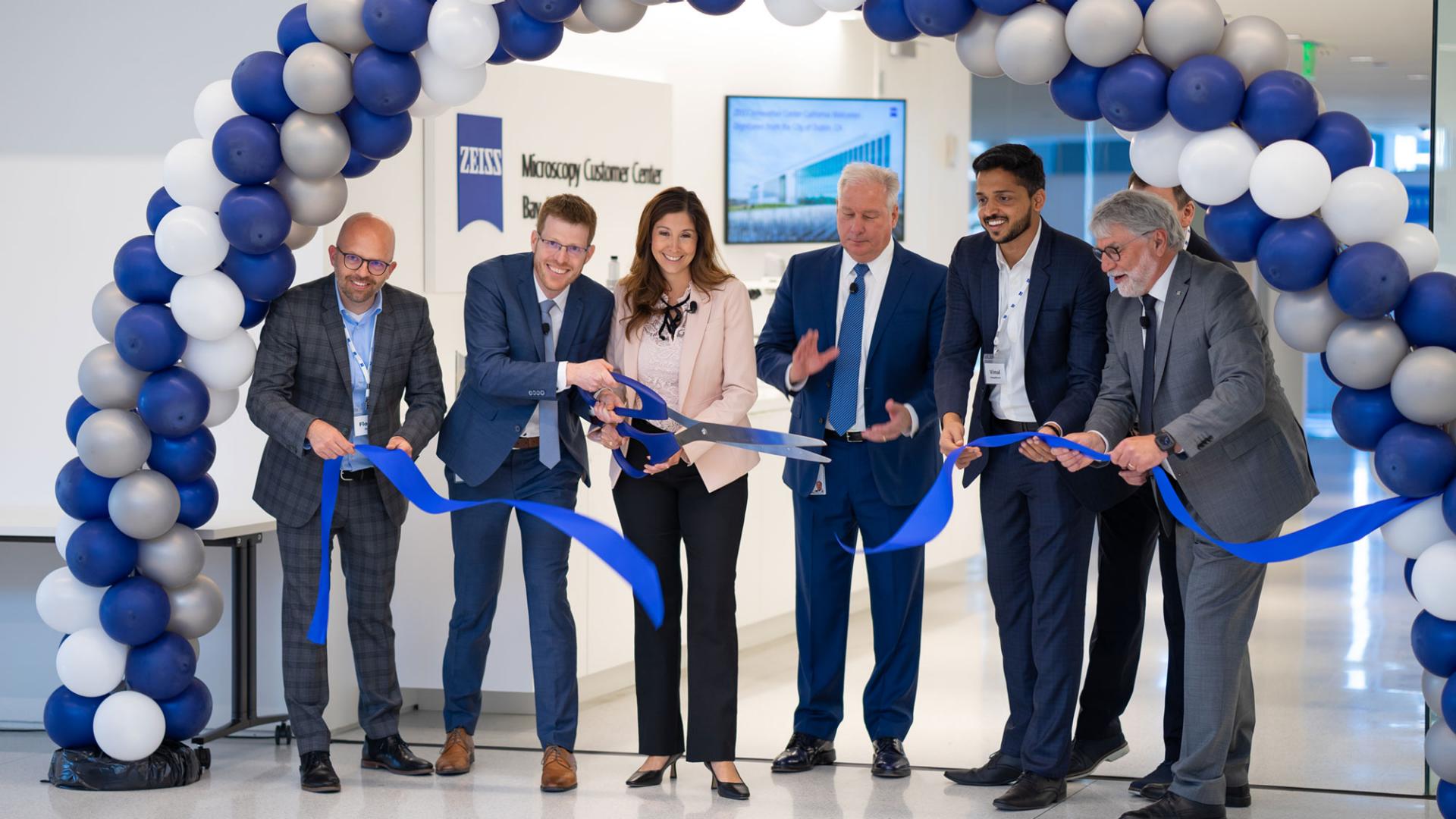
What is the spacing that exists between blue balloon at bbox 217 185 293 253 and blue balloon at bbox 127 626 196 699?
1.13m

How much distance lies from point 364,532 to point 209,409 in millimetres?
592

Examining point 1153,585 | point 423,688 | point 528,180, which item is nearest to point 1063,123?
point 1153,585

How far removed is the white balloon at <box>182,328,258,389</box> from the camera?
4820 mm

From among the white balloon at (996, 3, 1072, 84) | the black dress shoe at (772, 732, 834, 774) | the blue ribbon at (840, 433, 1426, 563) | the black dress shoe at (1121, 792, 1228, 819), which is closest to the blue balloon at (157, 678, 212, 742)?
the black dress shoe at (772, 732, 834, 774)

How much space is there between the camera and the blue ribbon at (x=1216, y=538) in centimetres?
406

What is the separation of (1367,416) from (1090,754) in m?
1.47

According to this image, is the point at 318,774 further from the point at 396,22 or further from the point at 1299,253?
the point at 1299,253

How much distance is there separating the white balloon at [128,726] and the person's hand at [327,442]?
95 cm

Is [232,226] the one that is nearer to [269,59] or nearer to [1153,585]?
[269,59]

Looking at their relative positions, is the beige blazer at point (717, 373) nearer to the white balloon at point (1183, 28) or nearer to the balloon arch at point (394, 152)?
the balloon arch at point (394, 152)

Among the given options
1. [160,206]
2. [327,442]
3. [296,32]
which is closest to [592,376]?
[327,442]

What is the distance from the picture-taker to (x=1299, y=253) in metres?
3.97

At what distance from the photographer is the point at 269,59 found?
4711mm

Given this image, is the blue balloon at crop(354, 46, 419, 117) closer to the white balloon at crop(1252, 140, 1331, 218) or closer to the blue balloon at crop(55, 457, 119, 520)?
the blue balloon at crop(55, 457, 119, 520)
